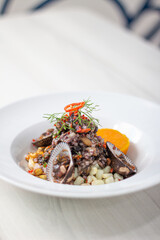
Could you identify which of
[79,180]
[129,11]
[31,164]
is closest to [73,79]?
[31,164]

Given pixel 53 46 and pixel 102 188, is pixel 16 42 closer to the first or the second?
pixel 53 46

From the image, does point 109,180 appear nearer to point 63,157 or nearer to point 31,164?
point 63,157

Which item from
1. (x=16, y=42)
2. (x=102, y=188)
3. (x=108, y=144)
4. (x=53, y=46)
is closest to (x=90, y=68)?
(x=53, y=46)

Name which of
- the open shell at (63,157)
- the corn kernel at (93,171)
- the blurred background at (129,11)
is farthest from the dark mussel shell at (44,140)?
the blurred background at (129,11)

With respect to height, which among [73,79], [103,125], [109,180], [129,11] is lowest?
[109,180]

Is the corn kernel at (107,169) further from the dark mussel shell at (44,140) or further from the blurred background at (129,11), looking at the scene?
the blurred background at (129,11)
